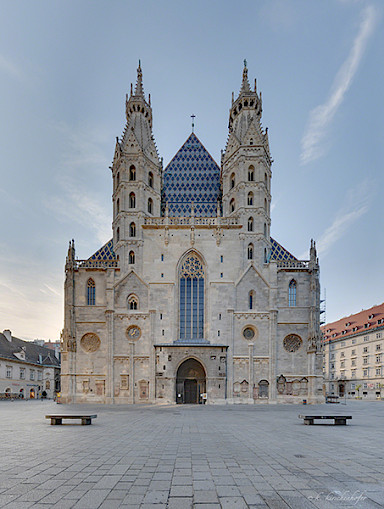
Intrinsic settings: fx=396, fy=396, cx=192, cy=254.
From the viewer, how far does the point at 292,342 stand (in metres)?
41.2

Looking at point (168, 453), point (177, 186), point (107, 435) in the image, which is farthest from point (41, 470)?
point (177, 186)

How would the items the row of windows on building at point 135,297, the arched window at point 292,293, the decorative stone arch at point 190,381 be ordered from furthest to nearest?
the arched window at point 292,293 < the row of windows on building at point 135,297 < the decorative stone arch at point 190,381

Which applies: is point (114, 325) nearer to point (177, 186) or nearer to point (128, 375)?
point (128, 375)

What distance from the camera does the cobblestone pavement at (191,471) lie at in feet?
21.2

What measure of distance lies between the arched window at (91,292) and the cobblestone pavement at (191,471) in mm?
28515

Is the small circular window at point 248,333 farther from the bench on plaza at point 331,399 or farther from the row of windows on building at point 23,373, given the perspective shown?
the row of windows on building at point 23,373

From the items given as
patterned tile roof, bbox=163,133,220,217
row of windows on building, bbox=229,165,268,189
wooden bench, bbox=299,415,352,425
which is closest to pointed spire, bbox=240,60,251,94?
patterned tile roof, bbox=163,133,220,217

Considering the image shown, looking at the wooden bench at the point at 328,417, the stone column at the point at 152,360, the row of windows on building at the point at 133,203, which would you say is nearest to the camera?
the wooden bench at the point at 328,417

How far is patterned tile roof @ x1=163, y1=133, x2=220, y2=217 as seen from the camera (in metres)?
47.6

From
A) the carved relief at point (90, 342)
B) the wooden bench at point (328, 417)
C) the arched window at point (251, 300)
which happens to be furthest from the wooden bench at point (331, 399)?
the wooden bench at point (328, 417)

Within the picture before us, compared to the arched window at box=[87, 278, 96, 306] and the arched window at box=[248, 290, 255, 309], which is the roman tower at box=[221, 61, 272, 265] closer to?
the arched window at box=[248, 290, 255, 309]

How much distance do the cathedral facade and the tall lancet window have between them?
0.11 m

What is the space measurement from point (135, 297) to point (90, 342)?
6609 millimetres

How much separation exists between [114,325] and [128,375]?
5252 mm
